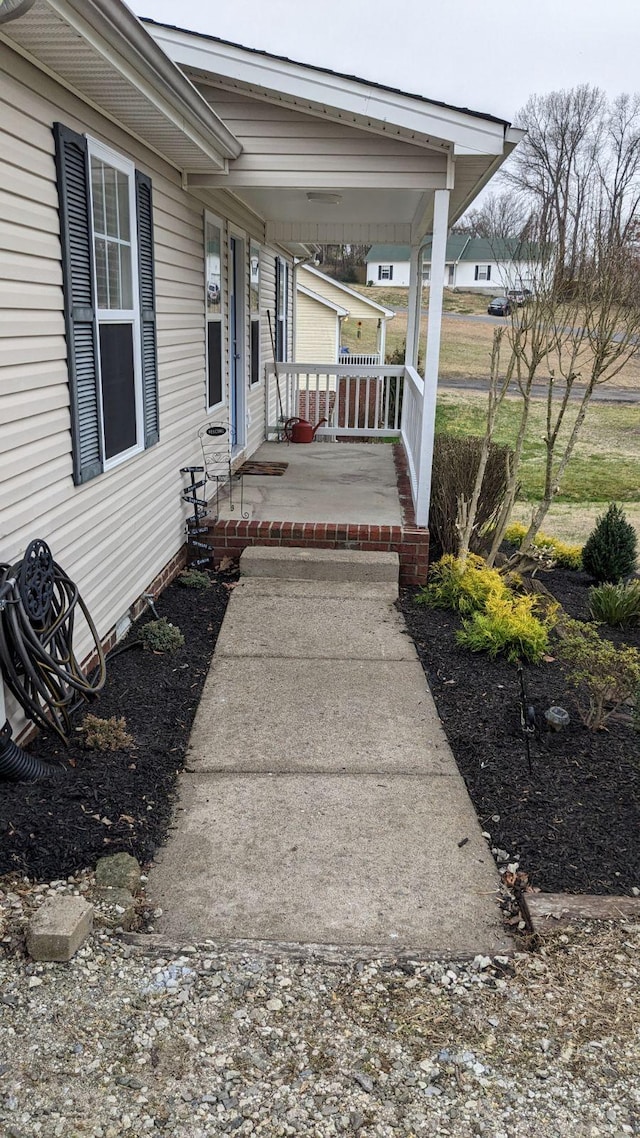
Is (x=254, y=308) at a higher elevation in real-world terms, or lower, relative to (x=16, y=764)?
higher

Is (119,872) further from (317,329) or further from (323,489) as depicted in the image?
(317,329)

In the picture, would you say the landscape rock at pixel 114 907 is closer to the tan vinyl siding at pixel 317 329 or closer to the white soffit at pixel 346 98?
the white soffit at pixel 346 98

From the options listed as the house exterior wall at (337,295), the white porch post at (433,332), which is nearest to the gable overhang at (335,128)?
the white porch post at (433,332)

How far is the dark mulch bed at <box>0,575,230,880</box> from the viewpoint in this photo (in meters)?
2.86

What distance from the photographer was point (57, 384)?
371 cm

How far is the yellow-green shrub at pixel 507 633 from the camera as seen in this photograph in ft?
16.0

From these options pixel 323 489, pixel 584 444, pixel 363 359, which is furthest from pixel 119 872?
pixel 363 359

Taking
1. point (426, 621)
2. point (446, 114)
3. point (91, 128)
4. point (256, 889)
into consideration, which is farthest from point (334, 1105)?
point (446, 114)

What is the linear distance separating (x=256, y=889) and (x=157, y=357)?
360cm

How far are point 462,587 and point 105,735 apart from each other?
2.91 metres

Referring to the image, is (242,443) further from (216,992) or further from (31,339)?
(216,992)

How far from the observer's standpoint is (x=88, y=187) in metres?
3.95

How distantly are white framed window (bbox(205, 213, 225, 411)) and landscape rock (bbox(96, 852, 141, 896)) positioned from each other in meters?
4.96

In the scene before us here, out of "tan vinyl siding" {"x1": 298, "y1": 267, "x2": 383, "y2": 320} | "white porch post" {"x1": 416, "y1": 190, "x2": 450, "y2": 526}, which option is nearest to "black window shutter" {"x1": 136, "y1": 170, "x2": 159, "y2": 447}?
"white porch post" {"x1": 416, "y1": 190, "x2": 450, "y2": 526}
